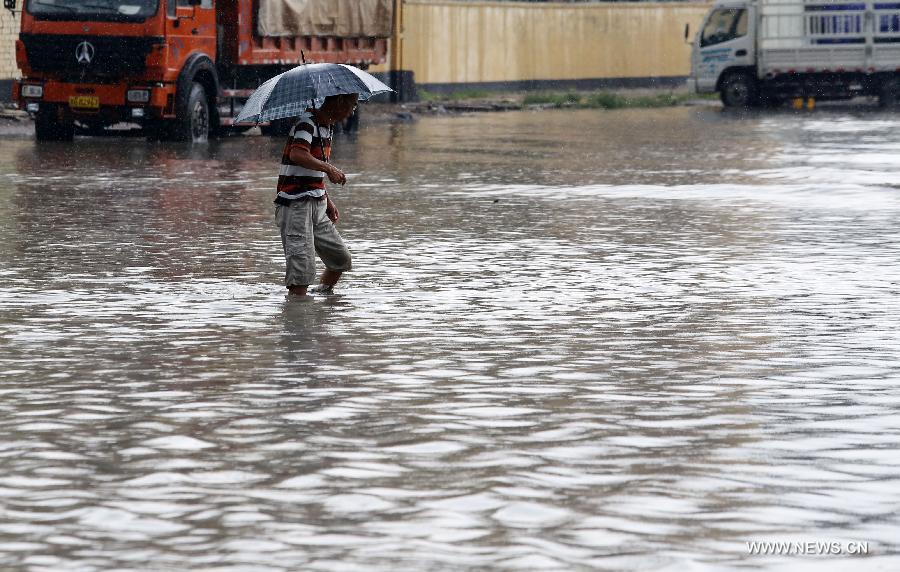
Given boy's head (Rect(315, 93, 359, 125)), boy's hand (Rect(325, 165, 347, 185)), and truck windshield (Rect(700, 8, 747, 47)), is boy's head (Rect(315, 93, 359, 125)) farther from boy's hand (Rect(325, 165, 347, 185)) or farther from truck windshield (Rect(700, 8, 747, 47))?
truck windshield (Rect(700, 8, 747, 47))

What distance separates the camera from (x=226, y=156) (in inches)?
955

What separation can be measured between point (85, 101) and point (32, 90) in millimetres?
831

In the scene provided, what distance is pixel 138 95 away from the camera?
85.4 feet

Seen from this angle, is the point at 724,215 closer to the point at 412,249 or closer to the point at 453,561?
the point at 412,249

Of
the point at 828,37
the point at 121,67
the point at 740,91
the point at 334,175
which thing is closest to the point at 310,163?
the point at 334,175

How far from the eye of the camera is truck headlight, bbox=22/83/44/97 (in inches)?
1038

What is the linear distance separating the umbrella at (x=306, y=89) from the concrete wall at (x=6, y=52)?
24553 millimetres

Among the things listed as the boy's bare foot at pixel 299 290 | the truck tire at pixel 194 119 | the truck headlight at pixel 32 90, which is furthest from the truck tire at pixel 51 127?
the boy's bare foot at pixel 299 290

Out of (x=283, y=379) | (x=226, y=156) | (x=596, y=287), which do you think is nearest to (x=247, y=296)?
(x=596, y=287)

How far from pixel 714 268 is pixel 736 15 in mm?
31832

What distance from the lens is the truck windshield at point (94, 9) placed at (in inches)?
1023

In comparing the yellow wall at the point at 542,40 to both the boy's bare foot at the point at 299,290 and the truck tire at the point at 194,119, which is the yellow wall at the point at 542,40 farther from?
the boy's bare foot at the point at 299,290

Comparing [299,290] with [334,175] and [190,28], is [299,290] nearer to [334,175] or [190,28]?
[334,175]

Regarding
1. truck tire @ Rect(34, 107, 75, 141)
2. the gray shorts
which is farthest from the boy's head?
truck tire @ Rect(34, 107, 75, 141)
